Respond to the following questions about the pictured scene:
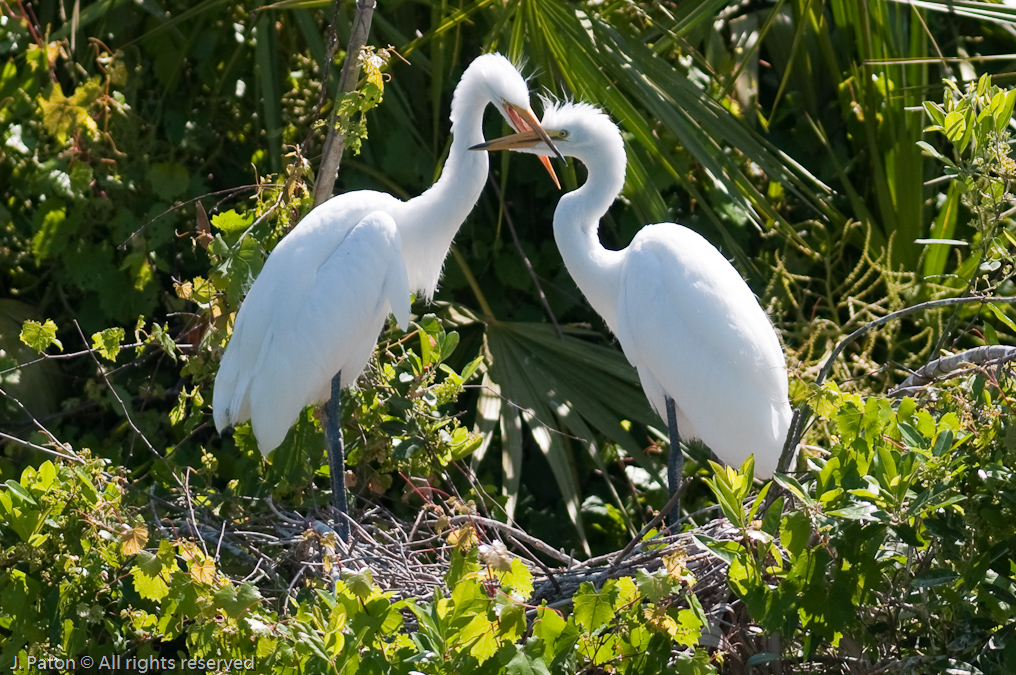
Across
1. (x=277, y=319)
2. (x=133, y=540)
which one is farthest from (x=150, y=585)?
A: (x=277, y=319)

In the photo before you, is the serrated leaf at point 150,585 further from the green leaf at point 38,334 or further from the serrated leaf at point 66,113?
the serrated leaf at point 66,113

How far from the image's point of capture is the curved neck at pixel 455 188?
2955 mm

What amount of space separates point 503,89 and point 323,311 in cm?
77

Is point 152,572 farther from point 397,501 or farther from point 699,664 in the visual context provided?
point 397,501

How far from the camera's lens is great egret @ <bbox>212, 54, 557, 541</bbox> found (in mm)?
2773

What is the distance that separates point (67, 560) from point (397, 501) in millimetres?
1202

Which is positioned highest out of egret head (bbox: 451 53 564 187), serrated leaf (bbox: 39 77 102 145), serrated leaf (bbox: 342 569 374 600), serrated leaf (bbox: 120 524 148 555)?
egret head (bbox: 451 53 564 187)

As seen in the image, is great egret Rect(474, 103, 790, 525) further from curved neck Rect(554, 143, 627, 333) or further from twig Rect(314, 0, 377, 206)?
twig Rect(314, 0, 377, 206)

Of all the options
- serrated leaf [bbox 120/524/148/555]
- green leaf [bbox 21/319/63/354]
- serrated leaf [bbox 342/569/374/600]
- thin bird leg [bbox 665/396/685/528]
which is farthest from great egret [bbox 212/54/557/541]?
serrated leaf [bbox 342/569/374/600]

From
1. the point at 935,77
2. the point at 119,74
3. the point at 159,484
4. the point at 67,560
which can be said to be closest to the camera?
the point at 67,560

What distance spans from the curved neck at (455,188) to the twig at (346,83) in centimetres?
23

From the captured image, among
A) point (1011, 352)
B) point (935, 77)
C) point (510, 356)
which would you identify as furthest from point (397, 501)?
point (935, 77)

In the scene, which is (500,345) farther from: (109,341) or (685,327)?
(109,341)

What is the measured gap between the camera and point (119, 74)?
353 centimetres
